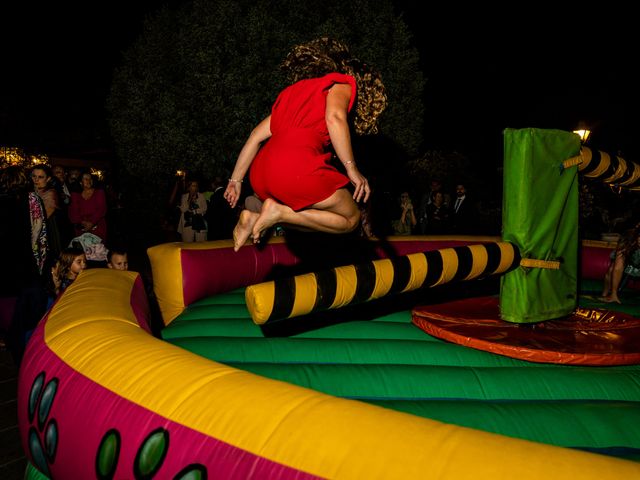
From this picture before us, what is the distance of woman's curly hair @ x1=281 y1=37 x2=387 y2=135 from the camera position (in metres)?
2.63

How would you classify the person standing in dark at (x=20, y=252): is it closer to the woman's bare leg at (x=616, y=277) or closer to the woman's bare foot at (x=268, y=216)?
the woman's bare foot at (x=268, y=216)

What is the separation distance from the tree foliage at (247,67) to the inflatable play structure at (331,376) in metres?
7.93

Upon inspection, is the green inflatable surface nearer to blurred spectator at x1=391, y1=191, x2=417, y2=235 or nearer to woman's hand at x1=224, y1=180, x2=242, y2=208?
woman's hand at x1=224, y1=180, x2=242, y2=208

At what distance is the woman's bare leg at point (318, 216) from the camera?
2.25 m

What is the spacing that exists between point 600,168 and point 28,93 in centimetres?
2837

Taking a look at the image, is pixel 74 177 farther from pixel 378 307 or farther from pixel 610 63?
pixel 610 63

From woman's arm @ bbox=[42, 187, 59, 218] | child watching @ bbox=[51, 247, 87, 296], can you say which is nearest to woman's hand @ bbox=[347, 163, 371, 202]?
child watching @ bbox=[51, 247, 87, 296]

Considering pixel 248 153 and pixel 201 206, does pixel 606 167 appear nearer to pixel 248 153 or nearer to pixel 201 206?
pixel 248 153

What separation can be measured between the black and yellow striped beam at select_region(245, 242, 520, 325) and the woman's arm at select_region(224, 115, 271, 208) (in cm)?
96

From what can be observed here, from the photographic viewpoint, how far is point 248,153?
276 centimetres

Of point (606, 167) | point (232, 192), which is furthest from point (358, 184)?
point (606, 167)

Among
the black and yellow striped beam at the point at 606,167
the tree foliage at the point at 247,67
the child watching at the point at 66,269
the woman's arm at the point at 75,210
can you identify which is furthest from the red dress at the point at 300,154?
the tree foliage at the point at 247,67

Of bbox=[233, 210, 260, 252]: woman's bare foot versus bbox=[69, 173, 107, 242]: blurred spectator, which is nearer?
bbox=[233, 210, 260, 252]: woman's bare foot

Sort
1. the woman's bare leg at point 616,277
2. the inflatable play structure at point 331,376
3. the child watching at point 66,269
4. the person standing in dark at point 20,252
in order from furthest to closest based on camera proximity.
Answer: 1. the woman's bare leg at point 616,277
2. the child watching at point 66,269
3. the person standing in dark at point 20,252
4. the inflatable play structure at point 331,376
